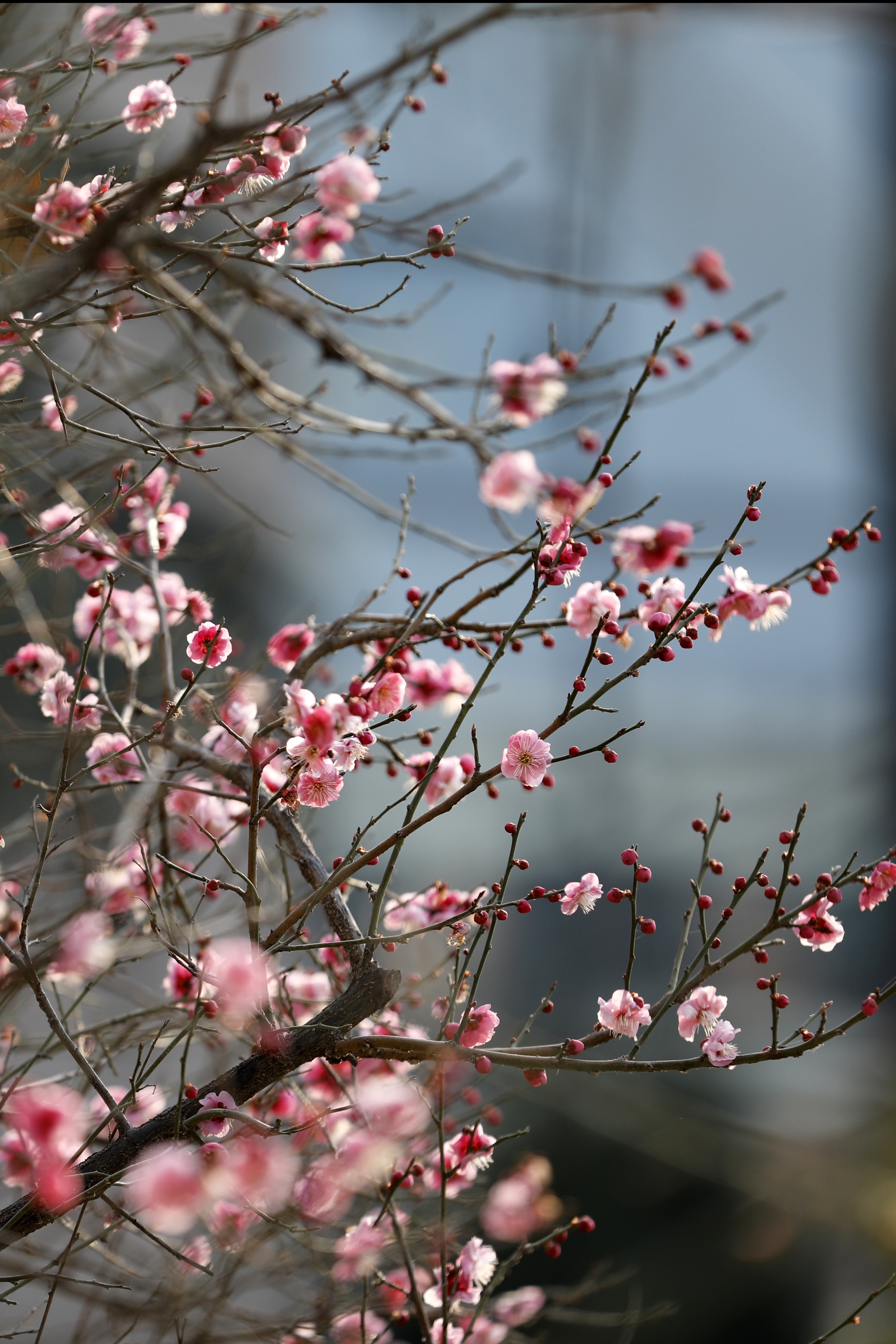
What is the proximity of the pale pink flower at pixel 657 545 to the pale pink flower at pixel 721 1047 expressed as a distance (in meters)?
0.45

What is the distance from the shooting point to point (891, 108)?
4.71 m

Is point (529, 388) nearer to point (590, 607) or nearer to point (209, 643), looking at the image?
point (590, 607)

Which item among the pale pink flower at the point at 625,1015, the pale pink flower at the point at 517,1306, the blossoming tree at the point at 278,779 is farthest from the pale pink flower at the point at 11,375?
the pale pink flower at the point at 517,1306

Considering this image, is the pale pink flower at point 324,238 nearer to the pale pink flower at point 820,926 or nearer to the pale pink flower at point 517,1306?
the pale pink flower at point 820,926

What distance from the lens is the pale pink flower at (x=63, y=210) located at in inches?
43.4

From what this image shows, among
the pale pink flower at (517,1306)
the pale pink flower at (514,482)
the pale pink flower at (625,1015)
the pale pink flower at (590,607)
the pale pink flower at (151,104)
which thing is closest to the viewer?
the pale pink flower at (514,482)

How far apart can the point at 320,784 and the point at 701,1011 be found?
490mm

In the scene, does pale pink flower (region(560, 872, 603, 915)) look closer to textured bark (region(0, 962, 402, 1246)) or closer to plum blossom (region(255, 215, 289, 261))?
textured bark (region(0, 962, 402, 1246))

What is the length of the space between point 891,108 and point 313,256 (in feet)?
15.3

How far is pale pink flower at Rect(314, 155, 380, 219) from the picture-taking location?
1035mm

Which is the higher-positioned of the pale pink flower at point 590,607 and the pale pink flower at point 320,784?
Result: the pale pink flower at point 590,607

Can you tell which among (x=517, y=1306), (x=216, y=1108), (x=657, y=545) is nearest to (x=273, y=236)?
(x=657, y=545)

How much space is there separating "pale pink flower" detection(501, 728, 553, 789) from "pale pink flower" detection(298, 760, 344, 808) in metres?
0.19

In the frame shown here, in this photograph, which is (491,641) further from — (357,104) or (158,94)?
(158,94)
